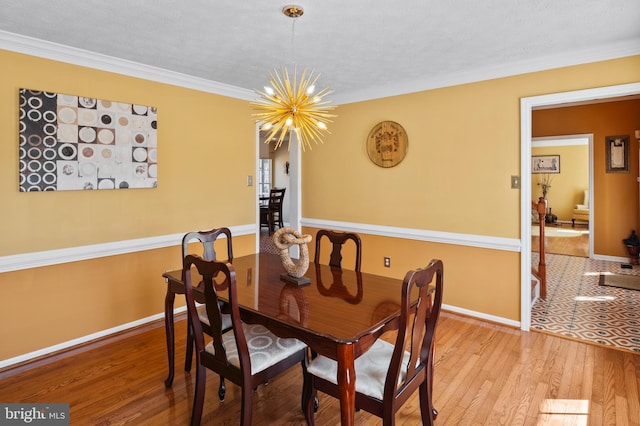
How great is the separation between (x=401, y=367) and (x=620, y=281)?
4.56 metres

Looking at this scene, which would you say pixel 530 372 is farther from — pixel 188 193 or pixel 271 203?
pixel 271 203

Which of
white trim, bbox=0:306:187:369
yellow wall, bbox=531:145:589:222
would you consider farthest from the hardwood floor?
yellow wall, bbox=531:145:589:222

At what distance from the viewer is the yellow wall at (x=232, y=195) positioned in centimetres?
273

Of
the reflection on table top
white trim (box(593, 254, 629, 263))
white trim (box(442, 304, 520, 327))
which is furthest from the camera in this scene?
white trim (box(593, 254, 629, 263))

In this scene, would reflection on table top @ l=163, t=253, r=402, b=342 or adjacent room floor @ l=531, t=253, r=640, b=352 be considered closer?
reflection on table top @ l=163, t=253, r=402, b=342

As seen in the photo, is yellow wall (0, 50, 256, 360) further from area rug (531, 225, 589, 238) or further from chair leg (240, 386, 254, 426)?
area rug (531, 225, 589, 238)

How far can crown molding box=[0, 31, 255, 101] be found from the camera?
2580 millimetres

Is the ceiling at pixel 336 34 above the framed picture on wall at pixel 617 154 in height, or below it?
above

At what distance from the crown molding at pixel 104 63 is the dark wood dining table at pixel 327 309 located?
193 centimetres

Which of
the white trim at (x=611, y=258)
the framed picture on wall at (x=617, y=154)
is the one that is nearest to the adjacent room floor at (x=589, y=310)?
the white trim at (x=611, y=258)

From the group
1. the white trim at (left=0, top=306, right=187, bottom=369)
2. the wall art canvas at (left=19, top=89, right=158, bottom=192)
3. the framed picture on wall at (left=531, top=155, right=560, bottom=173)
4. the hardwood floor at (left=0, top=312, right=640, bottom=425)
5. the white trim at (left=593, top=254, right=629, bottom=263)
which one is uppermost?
the framed picture on wall at (left=531, top=155, right=560, bottom=173)

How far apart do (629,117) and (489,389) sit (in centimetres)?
543

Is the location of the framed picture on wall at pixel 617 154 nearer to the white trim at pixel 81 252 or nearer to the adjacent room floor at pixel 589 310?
the adjacent room floor at pixel 589 310

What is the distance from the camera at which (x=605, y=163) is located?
18.7ft
